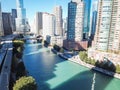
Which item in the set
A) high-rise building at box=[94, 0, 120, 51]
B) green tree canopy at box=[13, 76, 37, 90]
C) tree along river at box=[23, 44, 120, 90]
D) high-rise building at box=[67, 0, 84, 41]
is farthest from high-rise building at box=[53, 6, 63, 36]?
green tree canopy at box=[13, 76, 37, 90]

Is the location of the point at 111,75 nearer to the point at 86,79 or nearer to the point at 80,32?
the point at 86,79

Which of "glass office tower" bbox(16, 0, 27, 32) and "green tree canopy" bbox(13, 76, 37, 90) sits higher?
"glass office tower" bbox(16, 0, 27, 32)

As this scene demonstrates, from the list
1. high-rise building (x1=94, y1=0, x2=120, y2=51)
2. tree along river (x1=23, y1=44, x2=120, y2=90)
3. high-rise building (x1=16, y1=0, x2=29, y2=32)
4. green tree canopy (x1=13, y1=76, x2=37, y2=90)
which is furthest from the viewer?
high-rise building (x1=16, y1=0, x2=29, y2=32)

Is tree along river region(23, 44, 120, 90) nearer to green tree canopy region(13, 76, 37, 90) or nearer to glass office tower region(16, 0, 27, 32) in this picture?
green tree canopy region(13, 76, 37, 90)

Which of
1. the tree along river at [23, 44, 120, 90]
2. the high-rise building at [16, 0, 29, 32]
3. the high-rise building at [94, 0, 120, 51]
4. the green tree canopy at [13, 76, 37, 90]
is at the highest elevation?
the high-rise building at [16, 0, 29, 32]

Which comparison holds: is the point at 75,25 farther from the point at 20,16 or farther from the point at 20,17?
the point at 20,16

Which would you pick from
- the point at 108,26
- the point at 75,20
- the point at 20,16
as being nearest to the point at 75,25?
the point at 75,20

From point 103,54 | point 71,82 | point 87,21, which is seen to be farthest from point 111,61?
point 87,21
